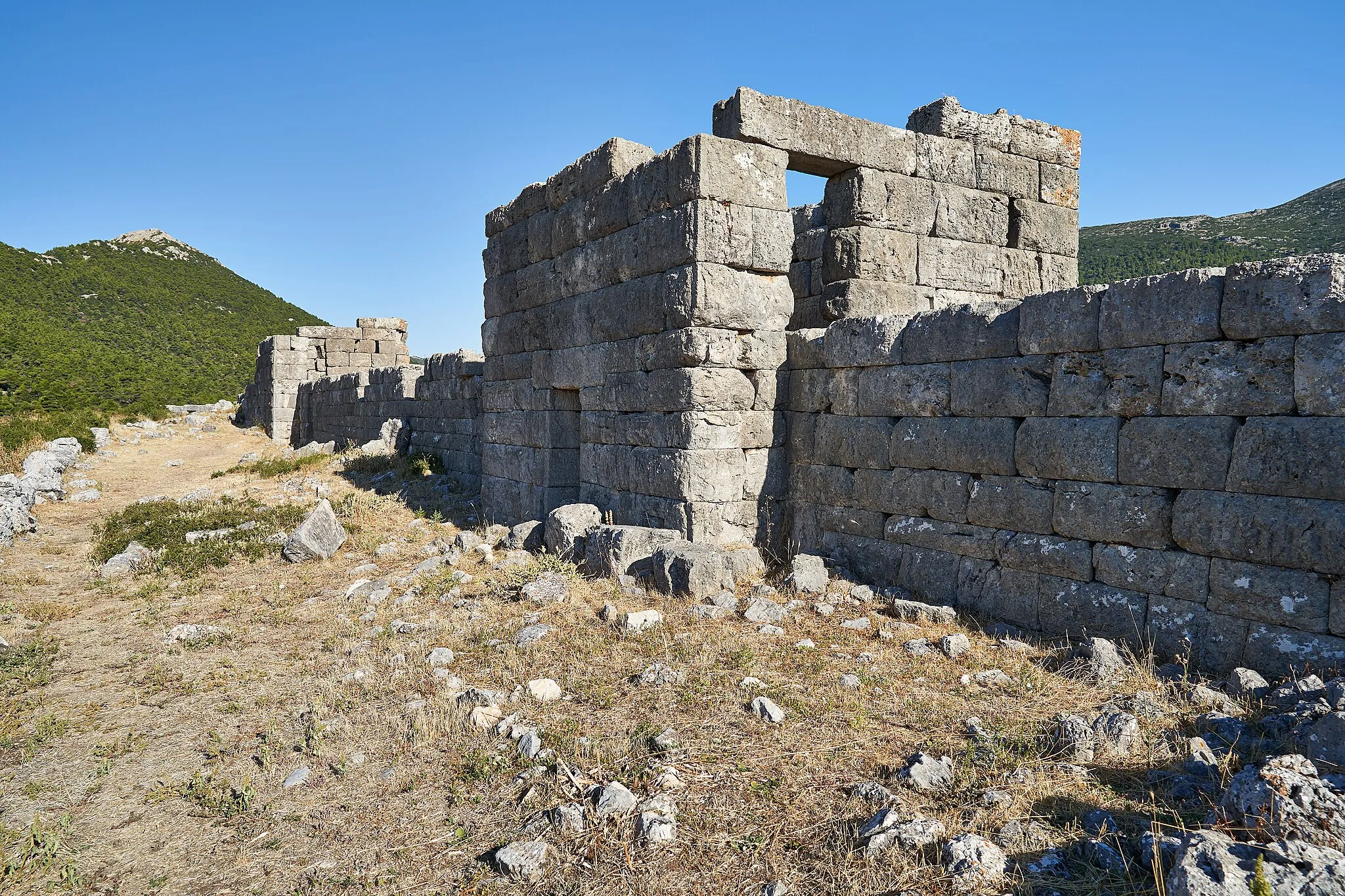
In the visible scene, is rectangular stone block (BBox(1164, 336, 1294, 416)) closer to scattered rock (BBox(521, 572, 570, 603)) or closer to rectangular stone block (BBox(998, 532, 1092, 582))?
rectangular stone block (BBox(998, 532, 1092, 582))

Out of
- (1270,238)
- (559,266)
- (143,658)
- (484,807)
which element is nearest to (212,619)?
(143,658)

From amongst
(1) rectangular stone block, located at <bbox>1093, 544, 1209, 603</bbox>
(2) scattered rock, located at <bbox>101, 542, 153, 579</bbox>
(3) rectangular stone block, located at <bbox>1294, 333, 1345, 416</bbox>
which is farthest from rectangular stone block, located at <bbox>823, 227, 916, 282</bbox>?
(2) scattered rock, located at <bbox>101, 542, 153, 579</bbox>

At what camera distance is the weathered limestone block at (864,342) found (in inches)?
260

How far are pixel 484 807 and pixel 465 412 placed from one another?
10574 millimetres

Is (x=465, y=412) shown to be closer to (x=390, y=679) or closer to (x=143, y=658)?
(x=143, y=658)

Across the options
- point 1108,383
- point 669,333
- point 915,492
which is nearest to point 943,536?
point 915,492

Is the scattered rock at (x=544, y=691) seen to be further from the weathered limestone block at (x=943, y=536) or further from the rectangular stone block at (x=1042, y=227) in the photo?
the rectangular stone block at (x=1042, y=227)

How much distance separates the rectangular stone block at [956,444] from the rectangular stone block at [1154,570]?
2.84 feet

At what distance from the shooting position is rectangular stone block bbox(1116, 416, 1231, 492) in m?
4.57

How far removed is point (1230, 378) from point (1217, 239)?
36005mm

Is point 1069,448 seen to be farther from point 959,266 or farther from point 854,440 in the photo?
point 959,266

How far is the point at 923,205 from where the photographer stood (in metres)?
8.12

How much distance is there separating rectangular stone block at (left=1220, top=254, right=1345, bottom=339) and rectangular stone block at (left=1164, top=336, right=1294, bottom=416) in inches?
3.6

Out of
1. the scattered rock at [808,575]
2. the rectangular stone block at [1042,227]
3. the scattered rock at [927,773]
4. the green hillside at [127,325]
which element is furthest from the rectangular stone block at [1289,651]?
the green hillside at [127,325]
